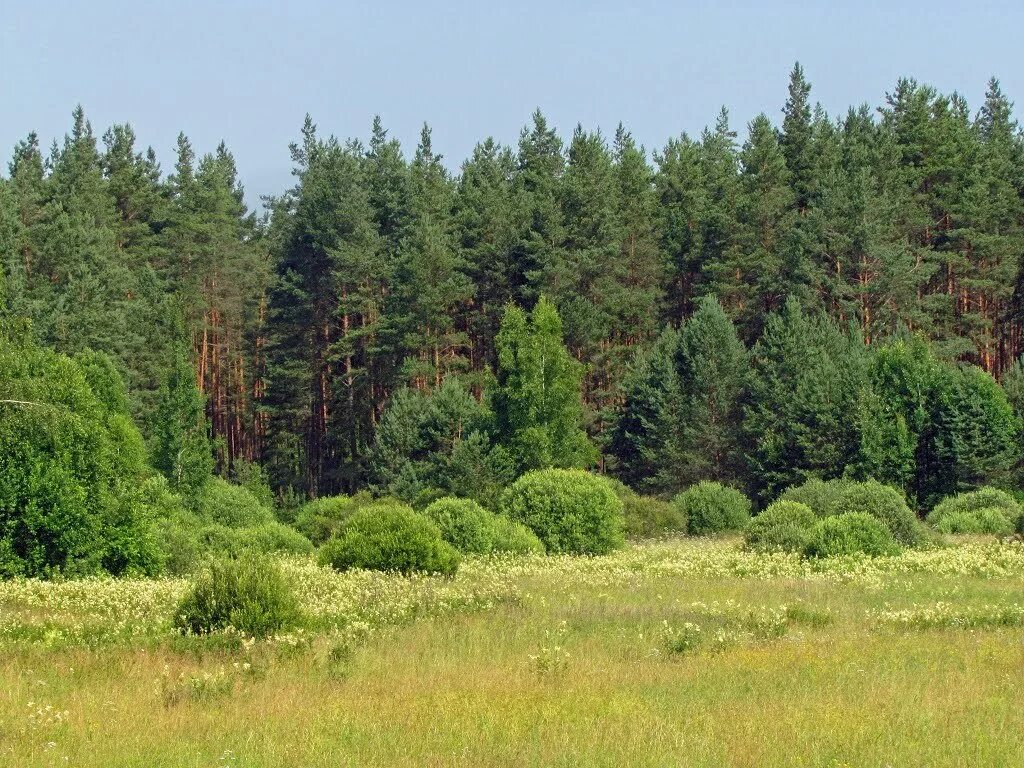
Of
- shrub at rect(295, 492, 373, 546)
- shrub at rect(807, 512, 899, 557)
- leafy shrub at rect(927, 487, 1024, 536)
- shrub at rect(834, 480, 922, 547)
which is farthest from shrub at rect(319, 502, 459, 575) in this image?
leafy shrub at rect(927, 487, 1024, 536)

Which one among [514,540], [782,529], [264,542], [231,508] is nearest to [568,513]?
[514,540]

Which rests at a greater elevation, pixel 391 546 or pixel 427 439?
pixel 427 439

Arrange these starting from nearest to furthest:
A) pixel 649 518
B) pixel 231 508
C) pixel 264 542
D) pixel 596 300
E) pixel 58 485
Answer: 1. pixel 58 485
2. pixel 264 542
3. pixel 649 518
4. pixel 231 508
5. pixel 596 300

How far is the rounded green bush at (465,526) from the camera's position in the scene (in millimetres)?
32188

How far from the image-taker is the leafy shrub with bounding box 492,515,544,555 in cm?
3278

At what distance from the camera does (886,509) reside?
115 feet

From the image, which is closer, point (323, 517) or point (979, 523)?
point (979, 523)

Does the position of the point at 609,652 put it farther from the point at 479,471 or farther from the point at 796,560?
the point at 479,471

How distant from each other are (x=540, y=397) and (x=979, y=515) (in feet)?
65.1

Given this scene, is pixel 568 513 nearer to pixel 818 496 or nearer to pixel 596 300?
pixel 818 496

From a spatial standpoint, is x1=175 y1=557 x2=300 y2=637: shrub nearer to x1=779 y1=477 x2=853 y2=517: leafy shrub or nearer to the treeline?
x1=779 y1=477 x2=853 y2=517: leafy shrub

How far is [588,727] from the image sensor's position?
37.1 ft

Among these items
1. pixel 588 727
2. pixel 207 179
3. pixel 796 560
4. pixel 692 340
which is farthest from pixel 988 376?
pixel 207 179

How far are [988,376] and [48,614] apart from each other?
47.0 meters
